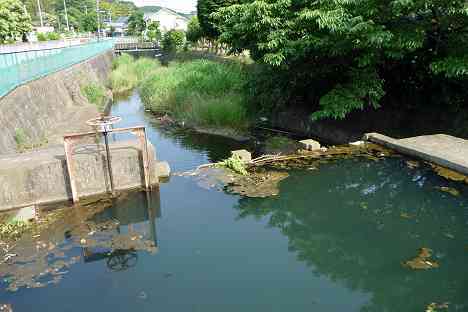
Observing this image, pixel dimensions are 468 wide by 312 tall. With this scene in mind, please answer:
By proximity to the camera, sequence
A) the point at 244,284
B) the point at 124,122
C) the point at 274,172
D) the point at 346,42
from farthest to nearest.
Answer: the point at 124,122 < the point at 346,42 < the point at 274,172 < the point at 244,284

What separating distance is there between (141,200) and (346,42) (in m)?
6.64

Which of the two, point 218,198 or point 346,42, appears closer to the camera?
point 218,198

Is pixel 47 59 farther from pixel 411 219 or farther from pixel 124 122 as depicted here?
pixel 411 219

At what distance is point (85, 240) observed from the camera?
6129mm

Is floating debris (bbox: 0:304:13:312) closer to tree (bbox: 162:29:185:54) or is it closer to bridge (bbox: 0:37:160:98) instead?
bridge (bbox: 0:37:160:98)

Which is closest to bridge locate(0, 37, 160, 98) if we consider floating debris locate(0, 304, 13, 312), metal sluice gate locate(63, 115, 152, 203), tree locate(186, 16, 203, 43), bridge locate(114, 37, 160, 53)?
metal sluice gate locate(63, 115, 152, 203)

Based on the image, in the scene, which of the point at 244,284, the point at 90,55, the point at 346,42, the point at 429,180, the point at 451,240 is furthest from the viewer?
the point at 90,55

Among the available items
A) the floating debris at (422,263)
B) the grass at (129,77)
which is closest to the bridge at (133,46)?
the grass at (129,77)

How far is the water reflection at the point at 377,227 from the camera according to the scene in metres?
4.90

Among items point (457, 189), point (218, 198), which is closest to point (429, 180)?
point (457, 189)

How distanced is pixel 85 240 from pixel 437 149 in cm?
747

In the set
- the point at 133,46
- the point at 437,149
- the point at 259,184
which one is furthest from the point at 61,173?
the point at 133,46

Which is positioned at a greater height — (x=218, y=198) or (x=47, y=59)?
(x=47, y=59)

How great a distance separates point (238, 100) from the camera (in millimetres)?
15773
